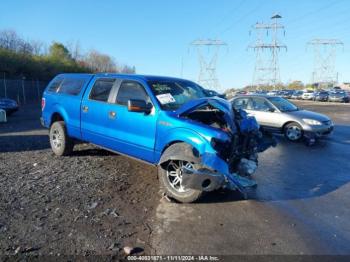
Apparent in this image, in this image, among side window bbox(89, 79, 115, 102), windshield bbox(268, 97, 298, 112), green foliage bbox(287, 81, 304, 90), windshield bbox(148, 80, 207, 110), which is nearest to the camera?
windshield bbox(148, 80, 207, 110)

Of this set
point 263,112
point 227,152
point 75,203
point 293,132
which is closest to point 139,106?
point 227,152

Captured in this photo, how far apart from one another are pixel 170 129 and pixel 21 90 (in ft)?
105

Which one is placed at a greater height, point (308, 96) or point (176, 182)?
point (176, 182)

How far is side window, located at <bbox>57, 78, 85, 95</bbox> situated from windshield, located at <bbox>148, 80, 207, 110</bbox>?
209cm

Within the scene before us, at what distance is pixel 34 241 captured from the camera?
12.6ft

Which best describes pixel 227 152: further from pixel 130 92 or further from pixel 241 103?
pixel 241 103

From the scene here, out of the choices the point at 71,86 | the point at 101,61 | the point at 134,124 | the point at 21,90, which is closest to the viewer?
the point at 134,124

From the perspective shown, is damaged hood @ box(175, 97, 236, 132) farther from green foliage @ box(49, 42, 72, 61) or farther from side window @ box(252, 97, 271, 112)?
green foliage @ box(49, 42, 72, 61)

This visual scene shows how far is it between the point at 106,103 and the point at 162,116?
5.11 ft

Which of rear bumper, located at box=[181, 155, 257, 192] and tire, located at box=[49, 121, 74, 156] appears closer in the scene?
rear bumper, located at box=[181, 155, 257, 192]

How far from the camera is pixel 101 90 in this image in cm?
693

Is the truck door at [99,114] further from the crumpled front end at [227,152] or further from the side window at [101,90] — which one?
the crumpled front end at [227,152]

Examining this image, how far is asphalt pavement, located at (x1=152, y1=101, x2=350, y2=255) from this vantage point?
3902 mm

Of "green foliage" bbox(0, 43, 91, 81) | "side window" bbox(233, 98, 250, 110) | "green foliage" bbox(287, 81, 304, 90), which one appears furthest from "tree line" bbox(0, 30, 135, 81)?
"green foliage" bbox(287, 81, 304, 90)
